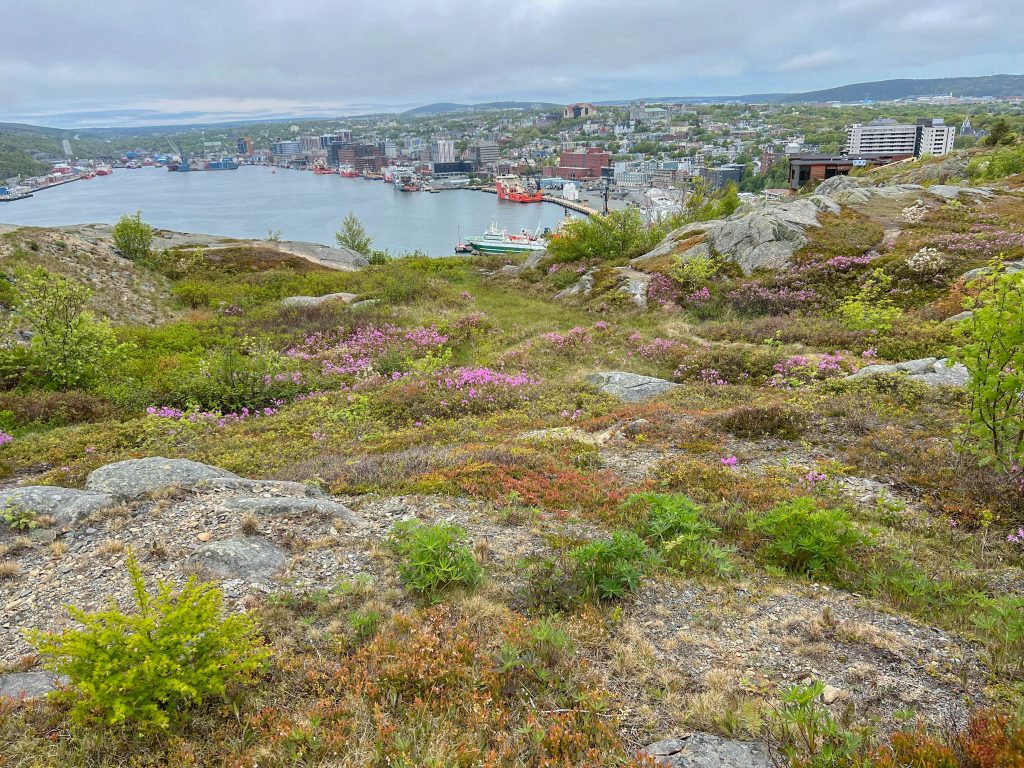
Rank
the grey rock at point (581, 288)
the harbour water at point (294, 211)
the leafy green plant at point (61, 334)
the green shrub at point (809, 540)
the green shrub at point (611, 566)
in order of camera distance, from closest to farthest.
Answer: the green shrub at point (611, 566) < the green shrub at point (809, 540) < the leafy green plant at point (61, 334) < the grey rock at point (581, 288) < the harbour water at point (294, 211)

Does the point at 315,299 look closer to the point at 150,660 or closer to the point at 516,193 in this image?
the point at 150,660

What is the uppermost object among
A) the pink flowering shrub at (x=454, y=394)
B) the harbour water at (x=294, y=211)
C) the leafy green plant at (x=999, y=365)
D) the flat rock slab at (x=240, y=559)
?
the harbour water at (x=294, y=211)

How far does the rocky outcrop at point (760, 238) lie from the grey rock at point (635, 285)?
2223mm

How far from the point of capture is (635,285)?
97.9ft

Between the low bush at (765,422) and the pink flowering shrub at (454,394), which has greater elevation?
the low bush at (765,422)

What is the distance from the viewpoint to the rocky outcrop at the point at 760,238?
2875cm

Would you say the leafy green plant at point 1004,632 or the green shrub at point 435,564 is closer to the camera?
the leafy green plant at point 1004,632

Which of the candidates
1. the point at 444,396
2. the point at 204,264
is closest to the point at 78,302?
the point at 444,396

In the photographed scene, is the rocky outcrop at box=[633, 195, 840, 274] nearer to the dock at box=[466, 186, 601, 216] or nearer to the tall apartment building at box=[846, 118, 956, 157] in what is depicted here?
the dock at box=[466, 186, 601, 216]

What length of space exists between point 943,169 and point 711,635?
236 feet

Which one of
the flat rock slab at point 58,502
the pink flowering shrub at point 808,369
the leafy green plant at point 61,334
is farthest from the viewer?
the leafy green plant at point 61,334

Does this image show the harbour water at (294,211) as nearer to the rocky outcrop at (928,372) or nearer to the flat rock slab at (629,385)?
the flat rock slab at (629,385)

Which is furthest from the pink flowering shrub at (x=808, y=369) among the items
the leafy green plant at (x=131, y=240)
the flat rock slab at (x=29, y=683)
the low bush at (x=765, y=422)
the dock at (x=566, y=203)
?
the dock at (x=566, y=203)

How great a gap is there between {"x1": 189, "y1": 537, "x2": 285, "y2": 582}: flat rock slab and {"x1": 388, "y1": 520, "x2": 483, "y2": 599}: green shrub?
1483mm
